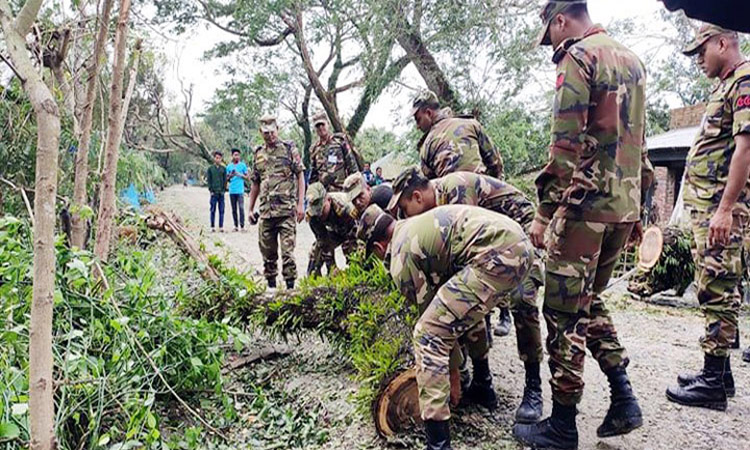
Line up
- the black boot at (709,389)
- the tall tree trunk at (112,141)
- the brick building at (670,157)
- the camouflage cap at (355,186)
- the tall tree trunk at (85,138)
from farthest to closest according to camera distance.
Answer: the brick building at (670,157) < the camouflage cap at (355,186) < the tall tree trunk at (85,138) < the tall tree trunk at (112,141) < the black boot at (709,389)

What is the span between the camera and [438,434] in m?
2.21

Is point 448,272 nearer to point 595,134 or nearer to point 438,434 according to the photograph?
point 438,434

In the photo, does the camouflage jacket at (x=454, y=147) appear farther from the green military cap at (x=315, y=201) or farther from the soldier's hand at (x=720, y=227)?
the green military cap at (x=315, y=201)

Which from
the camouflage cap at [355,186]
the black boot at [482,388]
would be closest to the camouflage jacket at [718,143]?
the black boot at [482,388]

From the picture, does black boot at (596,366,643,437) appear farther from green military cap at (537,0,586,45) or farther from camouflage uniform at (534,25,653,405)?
green military cap at (537,0,586,45)

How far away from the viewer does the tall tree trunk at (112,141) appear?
10.5ft

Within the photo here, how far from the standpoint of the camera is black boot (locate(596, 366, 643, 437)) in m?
2.43

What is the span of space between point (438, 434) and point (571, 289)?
0.83 meters

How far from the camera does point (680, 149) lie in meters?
9.26

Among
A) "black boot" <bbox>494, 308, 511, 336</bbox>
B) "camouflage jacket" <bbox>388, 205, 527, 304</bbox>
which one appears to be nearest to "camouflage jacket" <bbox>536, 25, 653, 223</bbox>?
"camouflage jacket" <bbox>388, 205, 527, 304</bbox>

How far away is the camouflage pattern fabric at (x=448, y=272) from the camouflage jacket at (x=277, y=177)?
3.08 metres

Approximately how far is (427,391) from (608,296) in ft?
16.5

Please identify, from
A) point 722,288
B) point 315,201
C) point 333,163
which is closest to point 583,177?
point 722,288

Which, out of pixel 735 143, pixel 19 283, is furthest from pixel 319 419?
pixel 735 143
